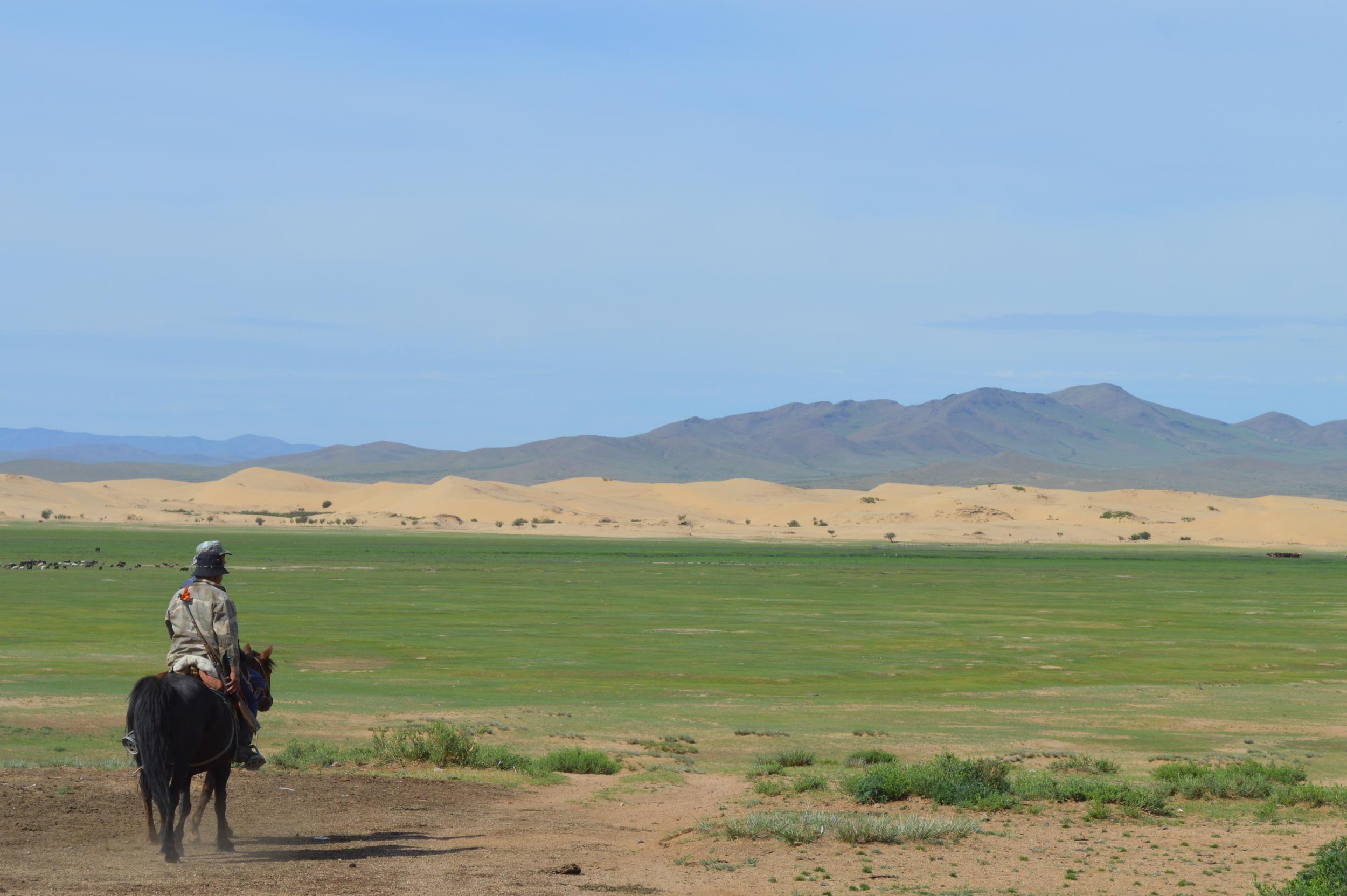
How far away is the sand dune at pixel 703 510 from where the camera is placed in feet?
397

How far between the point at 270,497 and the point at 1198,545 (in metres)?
104

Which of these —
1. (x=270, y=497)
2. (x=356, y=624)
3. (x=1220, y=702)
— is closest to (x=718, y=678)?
(x=1220, y=702)

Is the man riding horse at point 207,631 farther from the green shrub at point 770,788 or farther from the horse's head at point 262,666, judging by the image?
the green shrub at point 770,788

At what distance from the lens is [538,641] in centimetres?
3172

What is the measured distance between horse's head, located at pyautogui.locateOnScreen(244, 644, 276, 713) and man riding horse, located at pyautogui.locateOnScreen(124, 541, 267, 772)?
0.46 meters

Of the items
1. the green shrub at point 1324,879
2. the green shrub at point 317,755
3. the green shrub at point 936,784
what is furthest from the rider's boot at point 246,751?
the green shrub at point 1324,879

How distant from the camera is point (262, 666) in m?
12.2

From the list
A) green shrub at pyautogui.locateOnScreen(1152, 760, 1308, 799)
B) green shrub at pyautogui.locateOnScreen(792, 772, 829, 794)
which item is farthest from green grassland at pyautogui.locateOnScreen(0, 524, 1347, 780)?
green shrub at pyautogui.locateOnScreen(792, 772, 829, 794)

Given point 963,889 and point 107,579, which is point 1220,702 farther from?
point 107,579

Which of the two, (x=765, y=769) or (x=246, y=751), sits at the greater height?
(x=246, y=751)

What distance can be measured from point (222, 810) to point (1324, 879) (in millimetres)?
8169

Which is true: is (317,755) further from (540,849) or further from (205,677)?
(540,849)

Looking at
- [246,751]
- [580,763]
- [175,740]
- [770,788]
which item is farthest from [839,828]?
[175,740]

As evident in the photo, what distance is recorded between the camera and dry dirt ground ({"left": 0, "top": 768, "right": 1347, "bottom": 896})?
33.8 feet
